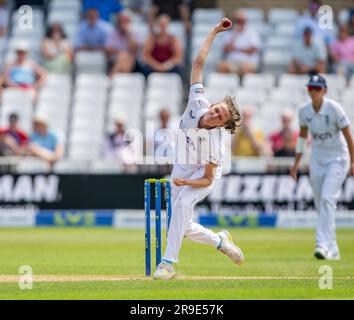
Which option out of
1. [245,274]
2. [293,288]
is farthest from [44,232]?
[293,288]

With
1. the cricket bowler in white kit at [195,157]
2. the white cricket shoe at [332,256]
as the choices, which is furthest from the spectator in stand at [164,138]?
the cricket bowler in white kit at [195,157]

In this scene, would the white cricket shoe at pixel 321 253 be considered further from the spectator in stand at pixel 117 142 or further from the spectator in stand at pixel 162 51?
the spectator in stand at pixel 162 51

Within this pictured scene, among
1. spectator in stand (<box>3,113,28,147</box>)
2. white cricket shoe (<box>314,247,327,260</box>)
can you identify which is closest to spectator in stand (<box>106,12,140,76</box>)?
spectator in stand (<box>3,113,28,147</box>)

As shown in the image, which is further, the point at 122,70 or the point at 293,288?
the point at 122,70

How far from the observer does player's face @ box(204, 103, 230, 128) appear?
29.8ft

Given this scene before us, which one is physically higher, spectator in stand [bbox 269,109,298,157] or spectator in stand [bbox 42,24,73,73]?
spectator in stand [bbox 42,24,73,73]

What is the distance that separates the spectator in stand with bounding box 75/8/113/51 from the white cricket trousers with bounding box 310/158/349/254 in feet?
26.2

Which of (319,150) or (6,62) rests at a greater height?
(6,62)

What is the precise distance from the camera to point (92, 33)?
19.7 m

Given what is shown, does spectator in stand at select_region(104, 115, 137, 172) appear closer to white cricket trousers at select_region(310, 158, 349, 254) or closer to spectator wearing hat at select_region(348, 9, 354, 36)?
spectator wearing hat at select_region(348, 9, 354, 36)

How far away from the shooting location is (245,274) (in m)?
10.2

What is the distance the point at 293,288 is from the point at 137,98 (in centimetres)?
1027

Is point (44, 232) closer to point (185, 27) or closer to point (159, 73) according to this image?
point (159, 73)
